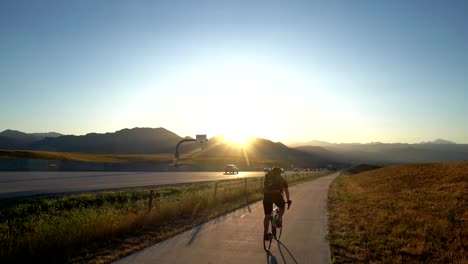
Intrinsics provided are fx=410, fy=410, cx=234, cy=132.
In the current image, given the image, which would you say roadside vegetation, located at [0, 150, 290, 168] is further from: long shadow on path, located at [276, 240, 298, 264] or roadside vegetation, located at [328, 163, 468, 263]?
long shadow on path, located at [276, 240, 298, 264]

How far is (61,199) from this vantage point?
1983 cm

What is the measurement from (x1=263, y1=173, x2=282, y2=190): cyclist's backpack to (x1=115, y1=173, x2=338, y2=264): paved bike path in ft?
4.62

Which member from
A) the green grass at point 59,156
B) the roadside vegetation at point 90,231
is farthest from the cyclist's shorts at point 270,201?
the green grass at point 59,156

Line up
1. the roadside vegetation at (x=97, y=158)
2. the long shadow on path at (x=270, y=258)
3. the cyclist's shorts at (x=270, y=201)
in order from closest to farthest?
1. the long shadow on path at (x=270, y=258)
2. the cyclist's shorts at (x=270, y=201)
3. the roadside vegetation at (x=97, y=158)

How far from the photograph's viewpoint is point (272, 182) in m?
10.2

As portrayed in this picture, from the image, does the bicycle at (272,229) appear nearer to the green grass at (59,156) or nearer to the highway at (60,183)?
the highway at (60,183)

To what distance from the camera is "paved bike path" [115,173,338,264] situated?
848 centimetres

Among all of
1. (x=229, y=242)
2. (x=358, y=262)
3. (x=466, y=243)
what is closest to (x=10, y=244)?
(x=229, y=242)

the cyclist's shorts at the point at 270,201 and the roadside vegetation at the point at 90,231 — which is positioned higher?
the cyclist's shorts at the point at 270,201

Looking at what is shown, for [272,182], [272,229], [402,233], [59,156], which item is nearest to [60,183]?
[272,229]

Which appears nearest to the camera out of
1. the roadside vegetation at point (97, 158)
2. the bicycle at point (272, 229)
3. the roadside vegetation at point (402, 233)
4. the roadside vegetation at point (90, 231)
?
the roadside vegetation at point (90, 231)

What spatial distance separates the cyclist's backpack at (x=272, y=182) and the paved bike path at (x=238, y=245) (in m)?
1.41

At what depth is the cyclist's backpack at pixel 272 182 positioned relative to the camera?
10180mm

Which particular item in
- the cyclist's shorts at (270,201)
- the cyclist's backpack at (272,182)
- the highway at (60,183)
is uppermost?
the cyclist's backpack at (272,182)
